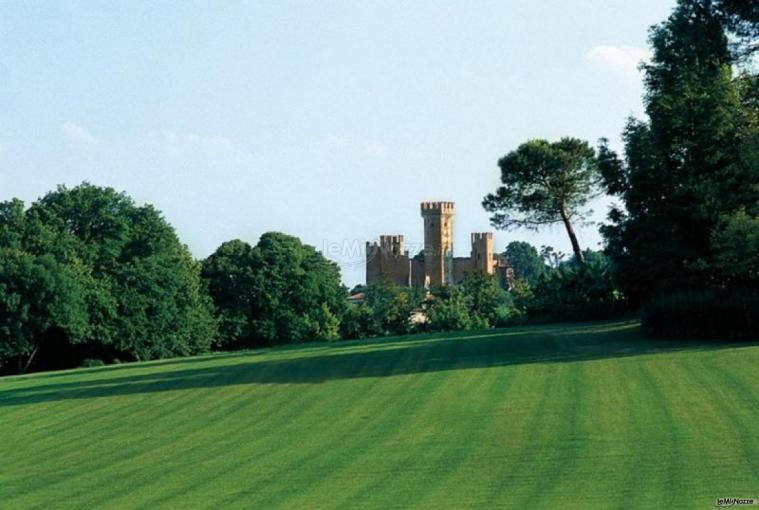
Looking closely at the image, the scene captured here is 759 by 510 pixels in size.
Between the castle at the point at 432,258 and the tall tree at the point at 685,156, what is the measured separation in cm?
10305

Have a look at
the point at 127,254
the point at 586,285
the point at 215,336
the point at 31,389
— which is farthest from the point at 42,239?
the point at 31,389

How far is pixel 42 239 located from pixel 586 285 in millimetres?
31710

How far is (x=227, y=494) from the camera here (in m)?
13.0

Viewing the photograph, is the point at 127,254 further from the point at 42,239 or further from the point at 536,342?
the point at 536,342

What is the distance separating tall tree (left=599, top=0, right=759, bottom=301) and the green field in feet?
21.2

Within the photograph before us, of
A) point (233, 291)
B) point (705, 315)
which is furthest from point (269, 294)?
point (705, 315)

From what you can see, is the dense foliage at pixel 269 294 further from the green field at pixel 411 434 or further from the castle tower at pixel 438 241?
the castle tower at pixel 438 241

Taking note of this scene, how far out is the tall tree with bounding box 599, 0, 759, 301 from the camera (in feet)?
102

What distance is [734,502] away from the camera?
427 inches

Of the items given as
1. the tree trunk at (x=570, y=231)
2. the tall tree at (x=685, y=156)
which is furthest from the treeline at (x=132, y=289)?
the tall tree at (x=685, y=156)

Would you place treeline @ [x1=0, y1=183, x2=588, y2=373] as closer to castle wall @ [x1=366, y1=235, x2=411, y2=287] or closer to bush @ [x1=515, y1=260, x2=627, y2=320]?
bush @ [x1=515, y1=260, x2=627, y2=320]

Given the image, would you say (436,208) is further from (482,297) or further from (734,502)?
(734,502)

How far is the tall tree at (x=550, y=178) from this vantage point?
62.9 metres

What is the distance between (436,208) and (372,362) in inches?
4746
